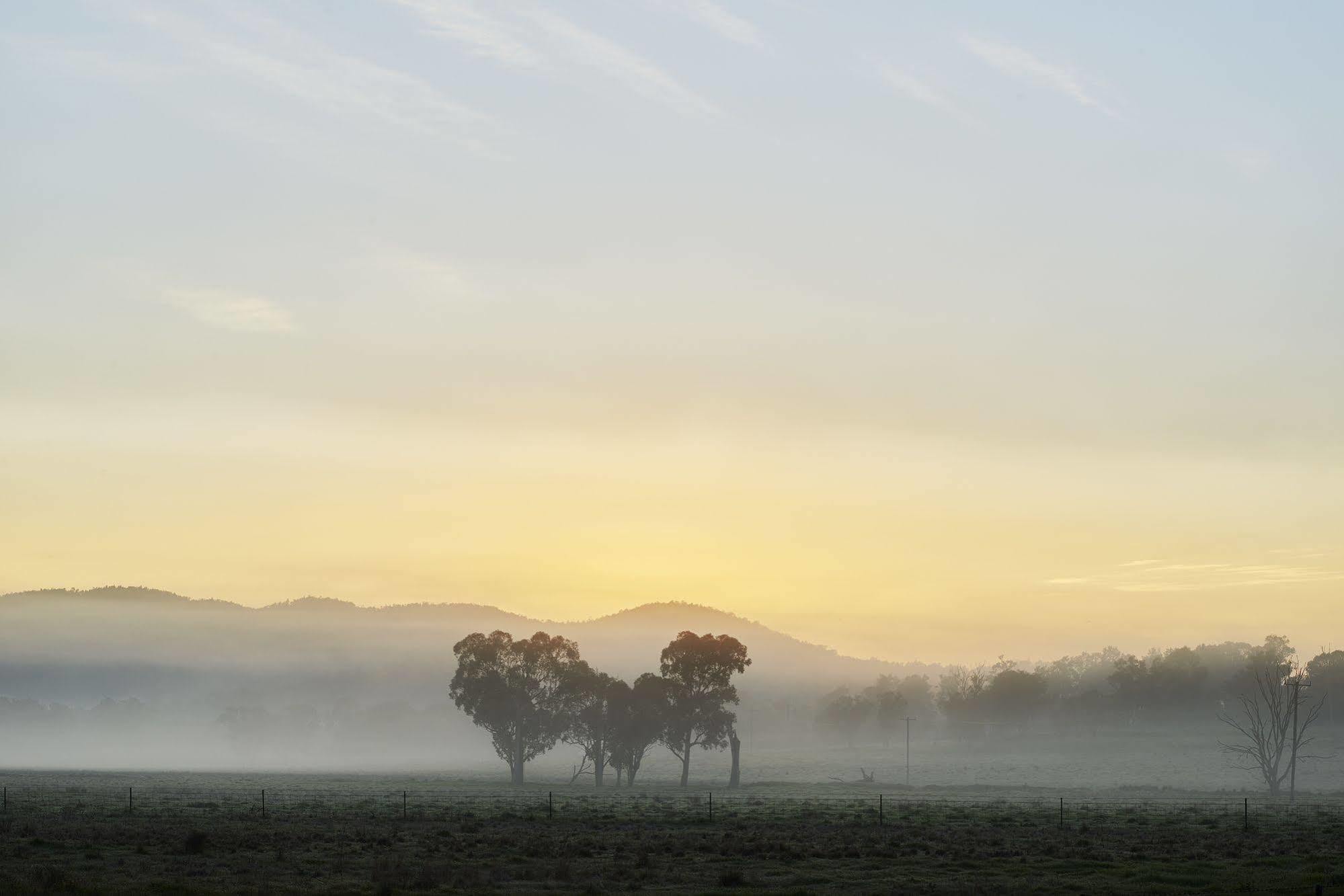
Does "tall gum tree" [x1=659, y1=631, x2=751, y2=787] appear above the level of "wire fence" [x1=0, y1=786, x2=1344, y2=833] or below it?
above

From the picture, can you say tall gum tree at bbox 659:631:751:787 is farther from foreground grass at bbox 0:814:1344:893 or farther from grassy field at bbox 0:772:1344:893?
foreground grass at bbox 0:814:1344:893

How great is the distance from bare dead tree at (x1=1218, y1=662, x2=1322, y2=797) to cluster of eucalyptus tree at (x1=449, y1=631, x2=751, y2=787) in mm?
46704

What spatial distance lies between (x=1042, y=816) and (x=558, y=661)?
69.5 metres

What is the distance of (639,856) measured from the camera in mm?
42188

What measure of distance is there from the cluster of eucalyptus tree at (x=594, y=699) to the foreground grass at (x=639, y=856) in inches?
2489

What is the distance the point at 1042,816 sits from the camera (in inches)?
2468

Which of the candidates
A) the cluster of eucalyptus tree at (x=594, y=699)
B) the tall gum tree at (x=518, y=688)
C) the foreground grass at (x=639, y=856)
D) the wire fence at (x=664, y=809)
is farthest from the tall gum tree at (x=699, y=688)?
the foreground grass at (x=639, y=856)

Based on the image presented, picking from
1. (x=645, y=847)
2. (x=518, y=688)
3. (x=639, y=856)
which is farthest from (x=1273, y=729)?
(x=639, y=856)

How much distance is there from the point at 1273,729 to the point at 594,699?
60656 millimetres

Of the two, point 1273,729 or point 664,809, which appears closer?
point 664,809

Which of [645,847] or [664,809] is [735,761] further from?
[645,847]

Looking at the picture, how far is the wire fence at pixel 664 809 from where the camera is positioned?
2298 inches

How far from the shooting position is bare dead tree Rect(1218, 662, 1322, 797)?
11050 cm

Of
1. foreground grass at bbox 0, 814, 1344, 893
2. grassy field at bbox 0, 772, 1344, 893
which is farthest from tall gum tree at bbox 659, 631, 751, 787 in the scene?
foreground grass at bbox 0, 814, 1344, 893
